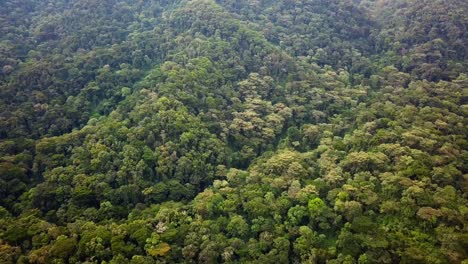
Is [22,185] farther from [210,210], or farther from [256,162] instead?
[256,162]

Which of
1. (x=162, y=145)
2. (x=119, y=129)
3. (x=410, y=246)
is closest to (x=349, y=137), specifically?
(x=410, y=246)

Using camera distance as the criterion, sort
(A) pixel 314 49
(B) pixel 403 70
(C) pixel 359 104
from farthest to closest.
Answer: (A) pixel 314 49
(B) pixel 403 70
(C) pixel 359 104

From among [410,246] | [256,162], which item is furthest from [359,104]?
[410,246]

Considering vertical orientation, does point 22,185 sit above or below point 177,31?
below

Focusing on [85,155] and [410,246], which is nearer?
[410,246]

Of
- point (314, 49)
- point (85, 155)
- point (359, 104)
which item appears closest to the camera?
point (85, 155)

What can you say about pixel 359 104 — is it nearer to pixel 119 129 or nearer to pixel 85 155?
pixel 119 129

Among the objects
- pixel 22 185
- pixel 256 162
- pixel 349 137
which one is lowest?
pixel 22 185
